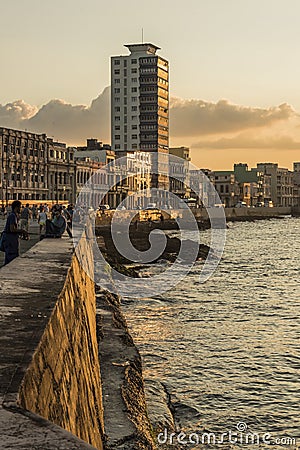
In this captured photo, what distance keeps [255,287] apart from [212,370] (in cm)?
1820

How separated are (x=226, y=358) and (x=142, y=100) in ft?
455

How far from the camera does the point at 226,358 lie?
15.7m

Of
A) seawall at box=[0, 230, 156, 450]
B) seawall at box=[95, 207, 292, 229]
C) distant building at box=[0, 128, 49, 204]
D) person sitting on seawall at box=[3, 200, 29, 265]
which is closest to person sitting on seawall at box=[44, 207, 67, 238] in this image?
person sitting on seawall at box=[3, 200, 29, 265]

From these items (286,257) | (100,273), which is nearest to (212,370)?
(100,273)

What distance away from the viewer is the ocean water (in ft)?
36.2

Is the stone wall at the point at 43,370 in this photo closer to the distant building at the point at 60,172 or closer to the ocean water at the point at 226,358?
the ocean water at the point at 226,358

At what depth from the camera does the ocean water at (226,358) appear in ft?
36.2

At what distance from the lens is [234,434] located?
10609mm

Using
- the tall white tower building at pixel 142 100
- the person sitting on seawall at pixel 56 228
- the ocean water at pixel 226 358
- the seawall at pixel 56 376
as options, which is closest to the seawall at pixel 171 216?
the tall white tower building at pixel 142 100

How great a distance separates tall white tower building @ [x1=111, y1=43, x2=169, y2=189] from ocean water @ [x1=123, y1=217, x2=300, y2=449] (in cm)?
12184

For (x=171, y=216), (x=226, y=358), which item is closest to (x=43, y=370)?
(x=226, y=358)

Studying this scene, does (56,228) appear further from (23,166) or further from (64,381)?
(23,166)

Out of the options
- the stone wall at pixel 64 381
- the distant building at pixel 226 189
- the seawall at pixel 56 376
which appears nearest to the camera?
the seawall at pixel 56 376

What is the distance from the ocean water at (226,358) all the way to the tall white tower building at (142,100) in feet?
400
